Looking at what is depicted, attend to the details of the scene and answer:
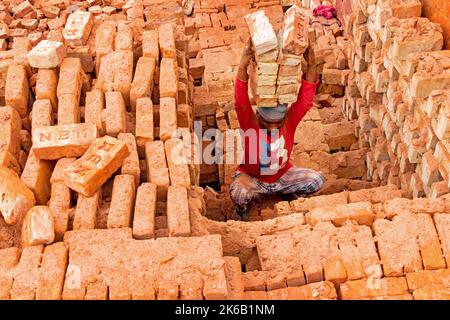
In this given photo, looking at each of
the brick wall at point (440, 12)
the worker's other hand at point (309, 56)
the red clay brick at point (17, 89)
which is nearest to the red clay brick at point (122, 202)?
the red clay brick at point (17, 89)

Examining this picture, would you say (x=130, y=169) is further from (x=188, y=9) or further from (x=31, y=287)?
(x=188, y=9)

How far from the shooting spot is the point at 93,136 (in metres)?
3.90

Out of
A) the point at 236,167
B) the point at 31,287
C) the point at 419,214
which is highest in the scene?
the point at 31,287

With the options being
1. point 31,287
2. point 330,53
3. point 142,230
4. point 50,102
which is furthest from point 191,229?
point 330,53

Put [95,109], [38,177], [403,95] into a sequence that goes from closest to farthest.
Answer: [38,177]
[95,109]
[403,95]

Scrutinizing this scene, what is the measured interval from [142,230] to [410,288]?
1.77 m

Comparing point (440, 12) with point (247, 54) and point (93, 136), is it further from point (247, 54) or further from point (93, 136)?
point (93, 136)

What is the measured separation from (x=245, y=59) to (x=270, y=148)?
3.14 feet

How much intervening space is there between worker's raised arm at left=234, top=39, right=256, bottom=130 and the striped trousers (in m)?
0.61

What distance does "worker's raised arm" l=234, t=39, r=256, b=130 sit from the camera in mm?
4418

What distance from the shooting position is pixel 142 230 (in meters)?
3.38

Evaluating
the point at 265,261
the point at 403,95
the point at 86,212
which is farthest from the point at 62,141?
the point at 403,95

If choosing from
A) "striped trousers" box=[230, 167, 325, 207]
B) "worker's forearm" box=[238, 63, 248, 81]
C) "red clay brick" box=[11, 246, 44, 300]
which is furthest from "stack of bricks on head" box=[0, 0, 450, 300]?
"striped trousers" box=[230, 167, 325, 207]

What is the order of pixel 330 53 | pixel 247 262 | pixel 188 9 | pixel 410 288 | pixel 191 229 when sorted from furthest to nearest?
pixel 188 9 → pixel 330 53 → pixel 247 262 → pixel 191 229 → pixel 410 288
